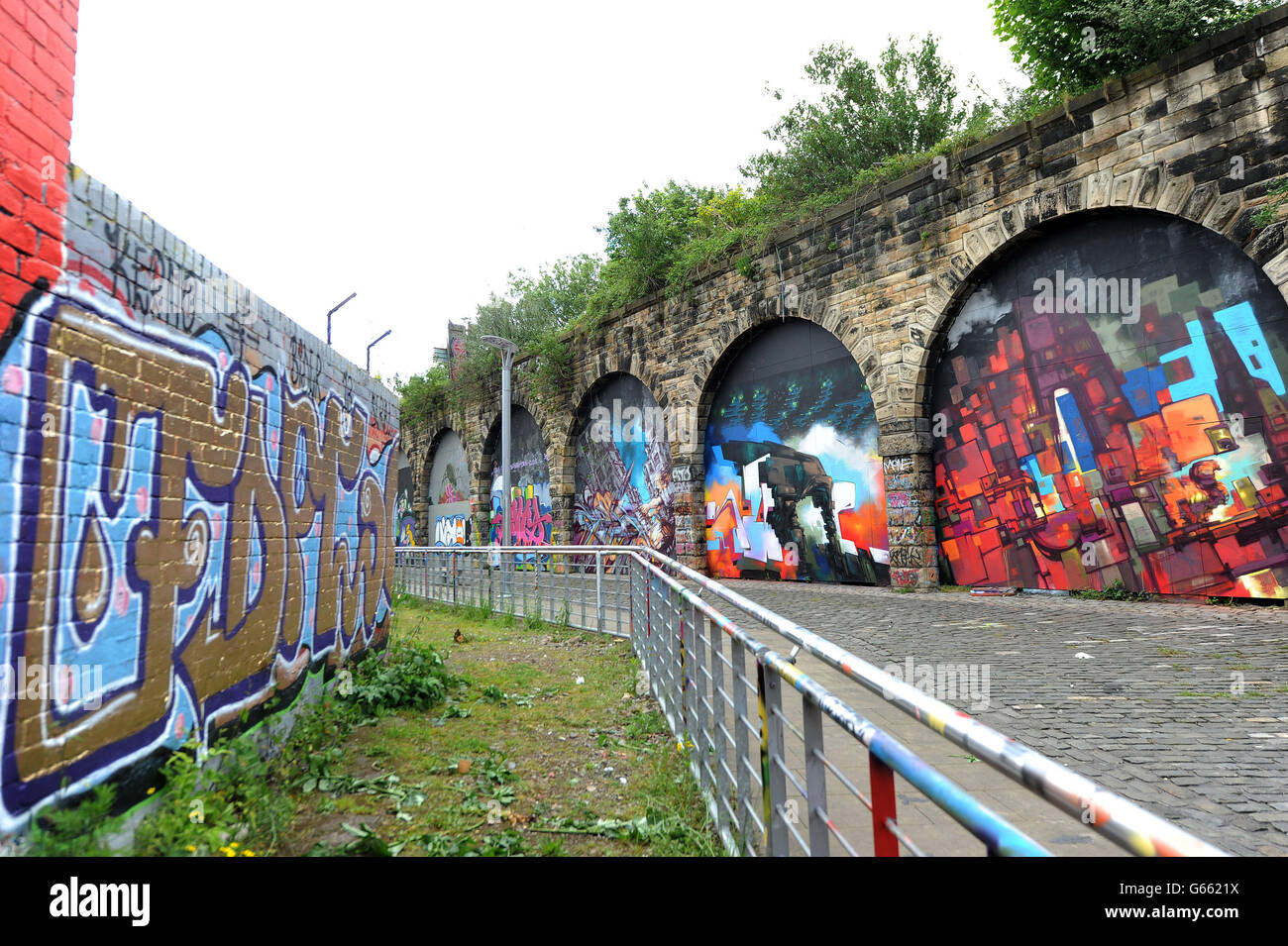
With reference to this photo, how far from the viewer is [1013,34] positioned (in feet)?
34.2

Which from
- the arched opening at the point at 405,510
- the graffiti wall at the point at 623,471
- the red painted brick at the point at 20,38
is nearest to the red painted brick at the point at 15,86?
the red painted brick at the point at 20,38

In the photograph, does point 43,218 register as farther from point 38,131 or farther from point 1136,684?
point 1136,684

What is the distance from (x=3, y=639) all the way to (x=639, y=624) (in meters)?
5.60

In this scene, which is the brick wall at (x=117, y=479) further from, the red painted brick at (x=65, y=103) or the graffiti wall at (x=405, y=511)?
the graffiti wall at (x=405, y=511)

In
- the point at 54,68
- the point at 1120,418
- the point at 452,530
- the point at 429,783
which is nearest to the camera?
the point at 54,68

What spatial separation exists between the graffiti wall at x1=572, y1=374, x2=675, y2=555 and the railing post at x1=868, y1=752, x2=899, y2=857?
48.1ft

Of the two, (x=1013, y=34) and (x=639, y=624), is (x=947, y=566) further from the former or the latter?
(x=1013, y=34)

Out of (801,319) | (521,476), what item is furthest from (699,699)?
(521,476)

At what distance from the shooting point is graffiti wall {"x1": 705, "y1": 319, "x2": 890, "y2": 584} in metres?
12.8

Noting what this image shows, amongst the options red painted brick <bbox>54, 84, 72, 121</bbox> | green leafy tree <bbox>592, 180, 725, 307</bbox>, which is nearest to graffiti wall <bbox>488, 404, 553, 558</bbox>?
green leafy tree <bbox>592, 180, 725, 307</bbox>

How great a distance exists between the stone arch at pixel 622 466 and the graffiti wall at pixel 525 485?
155 centimetres

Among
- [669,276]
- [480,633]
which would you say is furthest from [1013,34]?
[480,633]

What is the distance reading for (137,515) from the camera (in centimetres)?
321

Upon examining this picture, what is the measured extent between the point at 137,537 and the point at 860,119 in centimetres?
1495
